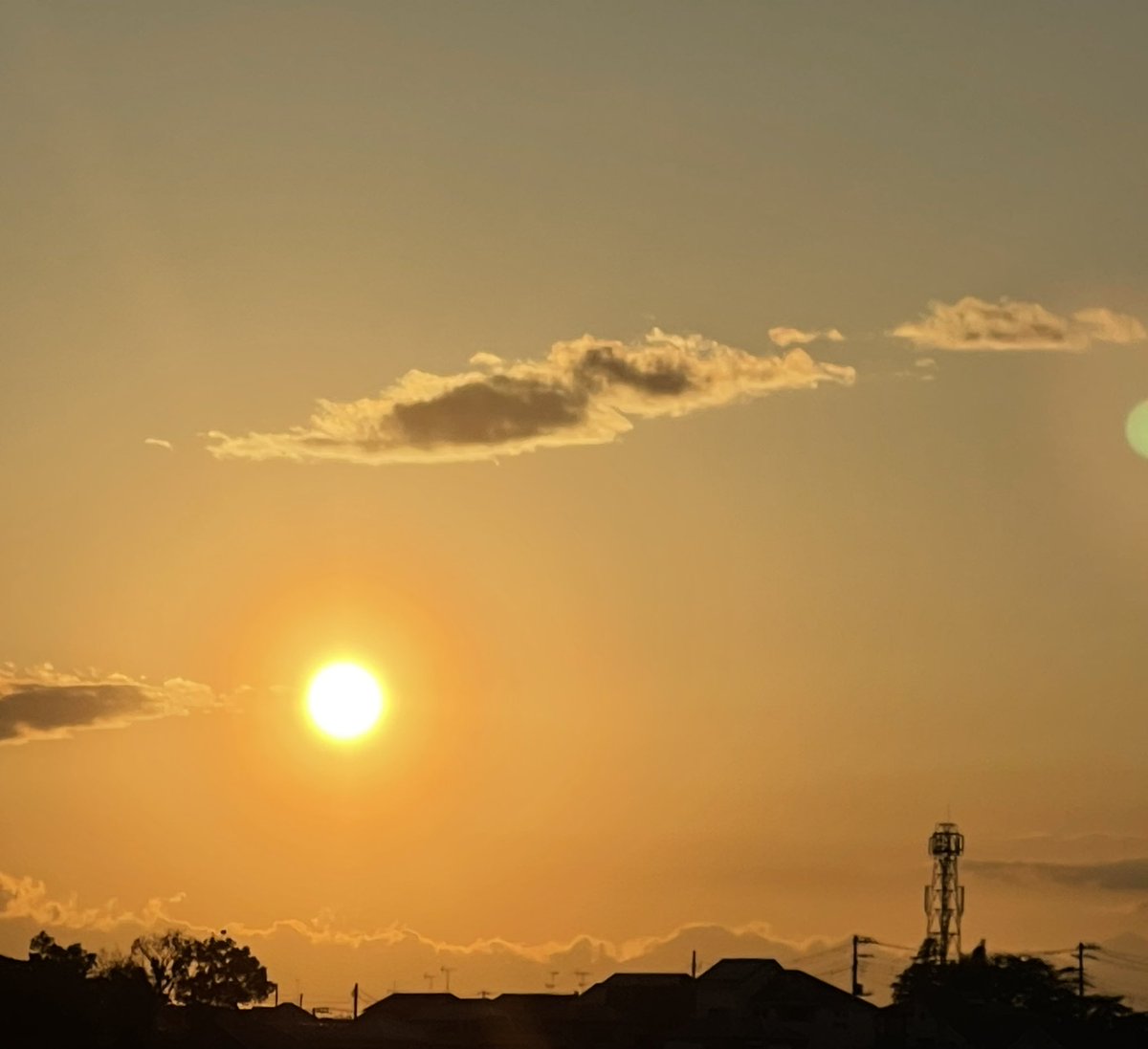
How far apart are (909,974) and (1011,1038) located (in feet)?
69.6

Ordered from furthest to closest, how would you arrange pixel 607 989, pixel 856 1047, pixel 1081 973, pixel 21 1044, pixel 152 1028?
pixel 1081 973
pixel 607 989
pixel 856 1047
pixel 152 1028
pixel 21 1044

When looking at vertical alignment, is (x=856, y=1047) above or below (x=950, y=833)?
below

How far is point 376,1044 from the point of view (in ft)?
363

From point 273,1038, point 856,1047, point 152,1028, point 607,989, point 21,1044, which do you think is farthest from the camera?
point 607,989

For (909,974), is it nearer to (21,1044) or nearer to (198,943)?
(198,943)

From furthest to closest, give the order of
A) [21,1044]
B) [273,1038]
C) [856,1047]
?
[856,1047] → [273,1038] → [21,1044]

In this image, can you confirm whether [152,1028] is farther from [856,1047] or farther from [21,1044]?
[856,1047]

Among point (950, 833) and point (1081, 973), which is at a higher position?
point (950, 833)

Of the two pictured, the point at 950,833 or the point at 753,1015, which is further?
the point at 950,833

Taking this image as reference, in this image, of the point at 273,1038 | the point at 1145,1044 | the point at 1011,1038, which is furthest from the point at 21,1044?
the point at 1145,1044

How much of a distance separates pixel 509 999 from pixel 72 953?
30642 millimetres

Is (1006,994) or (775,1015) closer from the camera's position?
(775,1015)

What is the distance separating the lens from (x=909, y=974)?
14312 centimetres

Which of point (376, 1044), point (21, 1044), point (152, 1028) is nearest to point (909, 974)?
point (376, 1044)
